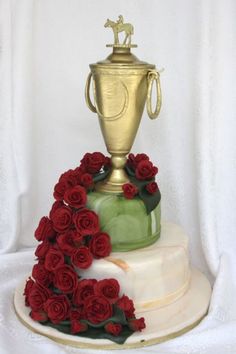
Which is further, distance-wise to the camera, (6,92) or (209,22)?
(6,92)

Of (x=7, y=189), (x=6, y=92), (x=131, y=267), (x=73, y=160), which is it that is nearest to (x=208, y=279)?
(x=131, y=267)

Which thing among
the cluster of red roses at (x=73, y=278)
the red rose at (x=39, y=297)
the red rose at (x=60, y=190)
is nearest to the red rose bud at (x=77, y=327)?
the cluster of red roses at (x=73, y=278)

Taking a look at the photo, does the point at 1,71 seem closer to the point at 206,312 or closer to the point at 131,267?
the point at 131,267

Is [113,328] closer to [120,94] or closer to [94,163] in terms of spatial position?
[94,163]

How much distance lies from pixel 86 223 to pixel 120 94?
12.4 inches

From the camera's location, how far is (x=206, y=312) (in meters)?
1.51

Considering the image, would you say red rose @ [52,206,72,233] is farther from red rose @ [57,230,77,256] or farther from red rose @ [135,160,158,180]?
red rose @ [135,160,158,180]

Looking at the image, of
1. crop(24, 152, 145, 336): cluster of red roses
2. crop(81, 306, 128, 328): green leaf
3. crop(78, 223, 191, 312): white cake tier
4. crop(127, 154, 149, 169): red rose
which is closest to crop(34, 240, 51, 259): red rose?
crop(24, 152, 145, 336): cluster of red roses

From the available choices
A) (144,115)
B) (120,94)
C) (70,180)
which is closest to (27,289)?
(70,180)

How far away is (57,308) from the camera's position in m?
1.39

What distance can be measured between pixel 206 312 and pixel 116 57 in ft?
2.21

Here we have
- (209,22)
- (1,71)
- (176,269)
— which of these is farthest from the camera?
(1,71)

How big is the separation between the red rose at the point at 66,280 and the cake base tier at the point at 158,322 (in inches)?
3.9

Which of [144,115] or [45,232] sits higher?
[144,115]
